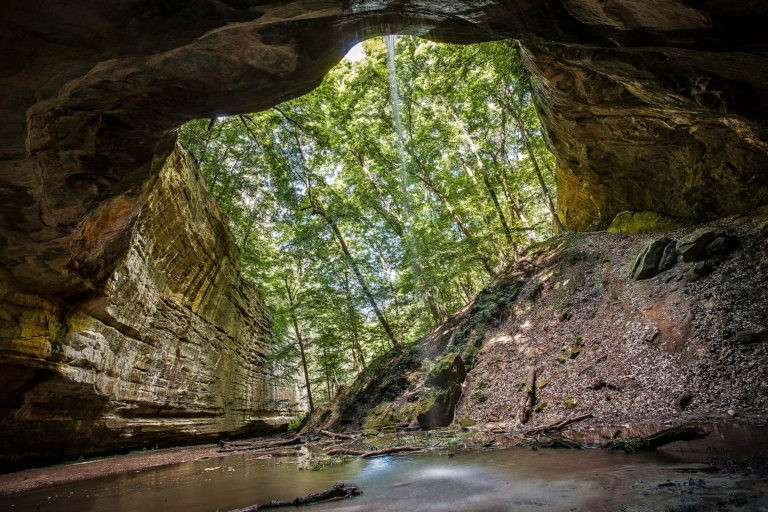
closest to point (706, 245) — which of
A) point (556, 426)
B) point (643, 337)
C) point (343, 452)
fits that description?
point (643, 337)

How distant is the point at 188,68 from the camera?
4293 millimetres

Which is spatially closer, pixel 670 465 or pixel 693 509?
pixel 693 509

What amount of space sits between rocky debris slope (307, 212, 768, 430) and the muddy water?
2596mm

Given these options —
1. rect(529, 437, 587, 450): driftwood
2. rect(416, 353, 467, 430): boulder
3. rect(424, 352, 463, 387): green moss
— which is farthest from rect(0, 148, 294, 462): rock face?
rect(529, 437, 587, 450): driftwood

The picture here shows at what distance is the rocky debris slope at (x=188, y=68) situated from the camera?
135 inches

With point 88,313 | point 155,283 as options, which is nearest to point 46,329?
point 88,313

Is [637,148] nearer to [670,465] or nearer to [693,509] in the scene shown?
[670,465]

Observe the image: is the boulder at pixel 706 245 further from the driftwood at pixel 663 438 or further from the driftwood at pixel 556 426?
the driftwood at pixel 663 438

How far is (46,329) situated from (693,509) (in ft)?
35.1

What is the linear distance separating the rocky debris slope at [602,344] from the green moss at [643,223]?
755 mm

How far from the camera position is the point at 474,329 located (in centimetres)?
1380

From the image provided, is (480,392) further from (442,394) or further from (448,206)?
(448,206)

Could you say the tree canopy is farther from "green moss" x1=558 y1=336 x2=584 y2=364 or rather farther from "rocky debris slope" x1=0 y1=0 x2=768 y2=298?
"rocky debris slope" x1=0 y1=0 x2=768 y2=298

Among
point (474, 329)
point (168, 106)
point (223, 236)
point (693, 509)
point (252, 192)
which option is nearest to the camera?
point (693, 509)
